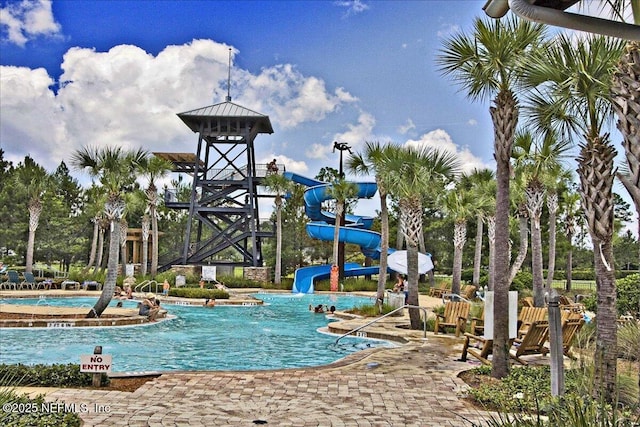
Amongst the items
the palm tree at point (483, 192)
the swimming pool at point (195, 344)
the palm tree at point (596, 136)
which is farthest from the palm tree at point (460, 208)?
the palm tree at point (596, 136)

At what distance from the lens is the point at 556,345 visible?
495cm

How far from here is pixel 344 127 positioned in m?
36.3

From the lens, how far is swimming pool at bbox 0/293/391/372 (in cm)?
1048

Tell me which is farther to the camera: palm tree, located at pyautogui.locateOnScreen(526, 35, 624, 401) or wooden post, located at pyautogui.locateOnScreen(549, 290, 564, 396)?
palm tree, located at pyautogui.locateOnScreen(526, 35, 624, 401)

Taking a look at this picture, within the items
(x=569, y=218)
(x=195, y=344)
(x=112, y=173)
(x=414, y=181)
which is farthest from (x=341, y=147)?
(x=195, y=344)

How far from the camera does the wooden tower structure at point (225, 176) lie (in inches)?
1336

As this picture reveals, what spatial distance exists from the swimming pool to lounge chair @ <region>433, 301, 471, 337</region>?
1455 mm

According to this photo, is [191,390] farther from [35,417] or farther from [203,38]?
[203,38]

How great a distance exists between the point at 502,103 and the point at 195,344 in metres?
8.32

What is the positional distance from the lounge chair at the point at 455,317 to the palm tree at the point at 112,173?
27.2 feet

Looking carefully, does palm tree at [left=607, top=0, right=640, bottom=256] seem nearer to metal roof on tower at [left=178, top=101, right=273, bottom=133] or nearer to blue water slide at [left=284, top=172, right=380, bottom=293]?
blue water slide at [left=284, top=172, right=380, bottom=293]

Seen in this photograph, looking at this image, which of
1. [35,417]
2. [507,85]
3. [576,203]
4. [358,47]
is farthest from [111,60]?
[576,203]

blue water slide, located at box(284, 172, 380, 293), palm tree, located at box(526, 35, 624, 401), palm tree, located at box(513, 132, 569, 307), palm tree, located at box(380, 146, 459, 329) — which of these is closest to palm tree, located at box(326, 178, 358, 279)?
blue water slide, located at box(284, 172, 380, 293)

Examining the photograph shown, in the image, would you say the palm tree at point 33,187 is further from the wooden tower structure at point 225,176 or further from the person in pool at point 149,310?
the person in pool at point 149,310
